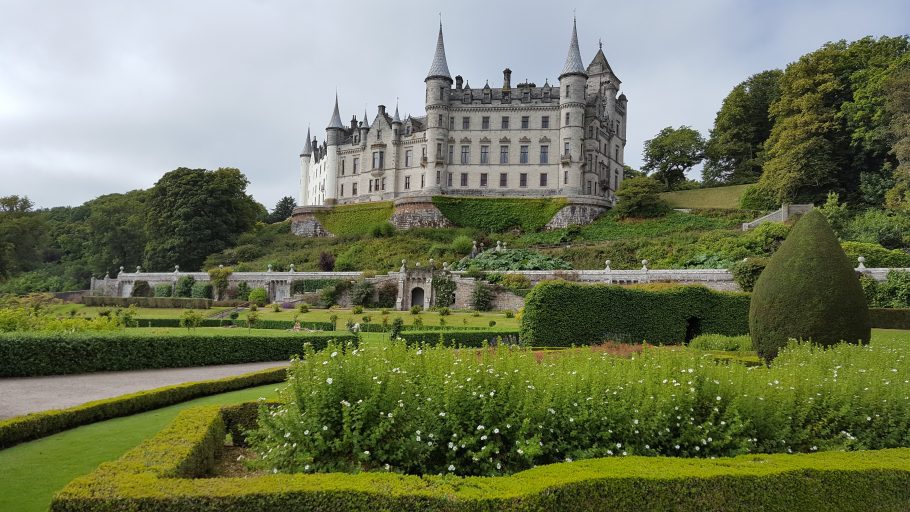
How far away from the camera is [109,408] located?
35.2ft

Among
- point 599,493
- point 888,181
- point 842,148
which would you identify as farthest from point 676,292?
point 842,148

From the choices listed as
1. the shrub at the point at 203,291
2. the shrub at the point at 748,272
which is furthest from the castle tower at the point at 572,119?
the shrub at the point at 203,291

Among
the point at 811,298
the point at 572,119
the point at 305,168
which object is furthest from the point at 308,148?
the point at 811,298

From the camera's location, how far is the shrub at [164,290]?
49594mm

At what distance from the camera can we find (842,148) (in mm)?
48250

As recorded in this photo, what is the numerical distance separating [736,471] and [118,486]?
237 inches

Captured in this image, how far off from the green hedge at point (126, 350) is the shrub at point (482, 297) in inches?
719

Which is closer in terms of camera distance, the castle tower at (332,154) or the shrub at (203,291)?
the shrub at (203,291)

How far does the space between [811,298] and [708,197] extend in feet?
147

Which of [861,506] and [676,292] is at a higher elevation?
[676,292]

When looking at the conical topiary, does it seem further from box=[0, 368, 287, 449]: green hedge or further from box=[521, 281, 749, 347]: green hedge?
box=[0, 368, 287, 449]: green hedge

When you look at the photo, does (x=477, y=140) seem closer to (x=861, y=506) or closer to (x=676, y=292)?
(x=676, y=292)

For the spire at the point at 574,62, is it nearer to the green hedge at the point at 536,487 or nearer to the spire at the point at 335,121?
the spire at the point at 335,121

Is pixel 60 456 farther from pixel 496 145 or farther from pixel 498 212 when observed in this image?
pixel 496 145
